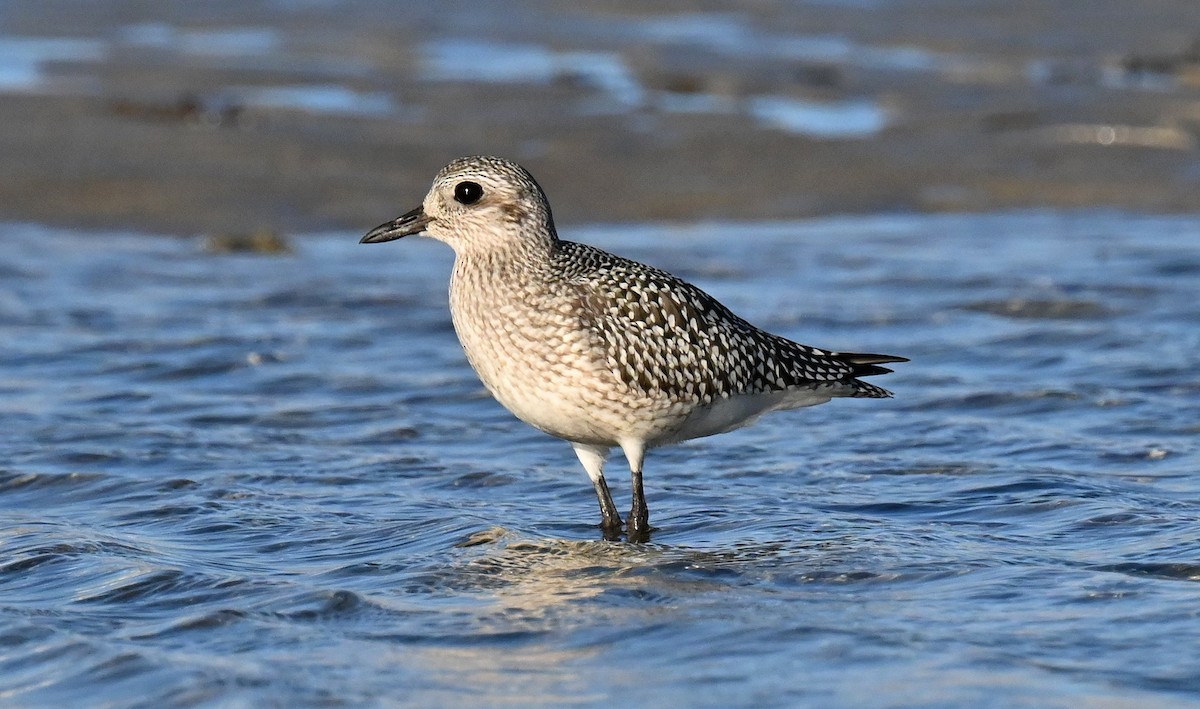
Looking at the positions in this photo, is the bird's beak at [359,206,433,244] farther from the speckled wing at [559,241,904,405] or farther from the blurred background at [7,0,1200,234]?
the blurred background at [7,0,1200,234]

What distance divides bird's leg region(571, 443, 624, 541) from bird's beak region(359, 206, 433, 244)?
1265 millimetres

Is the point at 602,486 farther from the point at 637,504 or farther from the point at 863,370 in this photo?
the point at 863,370

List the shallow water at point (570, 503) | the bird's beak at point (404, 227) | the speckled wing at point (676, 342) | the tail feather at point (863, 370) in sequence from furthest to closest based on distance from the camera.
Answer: the tail feather at point (863, 370), the bird's beak at point (404, 227), the speckled wing at point (676, 342), the shallow water at point (570, 503)

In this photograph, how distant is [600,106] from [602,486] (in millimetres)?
10935

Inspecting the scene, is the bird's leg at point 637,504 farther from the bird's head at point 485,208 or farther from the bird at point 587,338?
the bird's head at point 485,208

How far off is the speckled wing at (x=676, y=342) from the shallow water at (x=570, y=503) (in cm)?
68

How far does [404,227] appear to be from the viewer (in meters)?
8.70

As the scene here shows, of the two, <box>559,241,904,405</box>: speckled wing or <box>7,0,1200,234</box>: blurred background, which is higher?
<box>7,0,1200,234</box>: blurred background

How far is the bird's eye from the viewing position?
8.55 metres

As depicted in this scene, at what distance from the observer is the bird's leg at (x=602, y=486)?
8.77 metres

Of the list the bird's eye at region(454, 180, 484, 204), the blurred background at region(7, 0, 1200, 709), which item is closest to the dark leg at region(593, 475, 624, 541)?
the blurred background at region(7, 0, 1200, 709)

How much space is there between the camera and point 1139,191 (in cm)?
1684

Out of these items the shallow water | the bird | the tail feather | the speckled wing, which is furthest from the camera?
the tail feather

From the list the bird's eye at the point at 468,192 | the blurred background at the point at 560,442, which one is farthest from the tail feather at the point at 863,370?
the bird's eye at the point at 468,192
